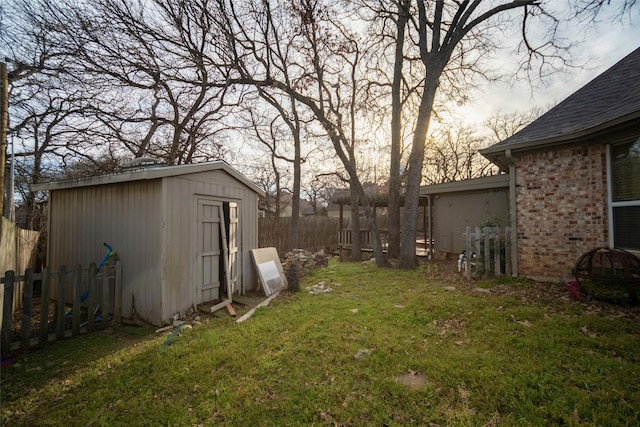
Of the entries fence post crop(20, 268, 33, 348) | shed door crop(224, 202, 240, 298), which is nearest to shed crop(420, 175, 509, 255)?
shed door crop(224, 202, 240, 298)

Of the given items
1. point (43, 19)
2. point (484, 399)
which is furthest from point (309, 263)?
point (43, 19)

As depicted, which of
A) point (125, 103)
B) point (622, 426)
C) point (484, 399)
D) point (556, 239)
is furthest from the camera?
point (125, 103)

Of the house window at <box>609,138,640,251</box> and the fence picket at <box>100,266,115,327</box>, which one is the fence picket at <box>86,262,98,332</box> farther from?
the house window at <box>609,138,640,251</box>

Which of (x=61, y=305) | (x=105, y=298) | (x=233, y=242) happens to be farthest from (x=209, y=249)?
(x=61, y=305)

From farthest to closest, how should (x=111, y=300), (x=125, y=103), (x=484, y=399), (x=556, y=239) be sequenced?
(x=125, y=103), (x=556, y=239), (x=111, y=300), (x=484, y=399)

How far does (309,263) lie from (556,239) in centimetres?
731

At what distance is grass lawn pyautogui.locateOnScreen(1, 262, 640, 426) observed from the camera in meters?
2.40

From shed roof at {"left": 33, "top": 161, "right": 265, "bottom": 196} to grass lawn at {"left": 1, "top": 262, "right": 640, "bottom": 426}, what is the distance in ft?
8.15

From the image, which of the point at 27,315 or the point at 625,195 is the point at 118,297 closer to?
the point at 27,315

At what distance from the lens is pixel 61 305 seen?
4137 mm

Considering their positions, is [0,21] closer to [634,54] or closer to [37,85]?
[37,85]

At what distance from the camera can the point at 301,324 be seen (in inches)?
174

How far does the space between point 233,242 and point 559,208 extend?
261 inches

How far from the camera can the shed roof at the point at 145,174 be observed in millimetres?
4699
